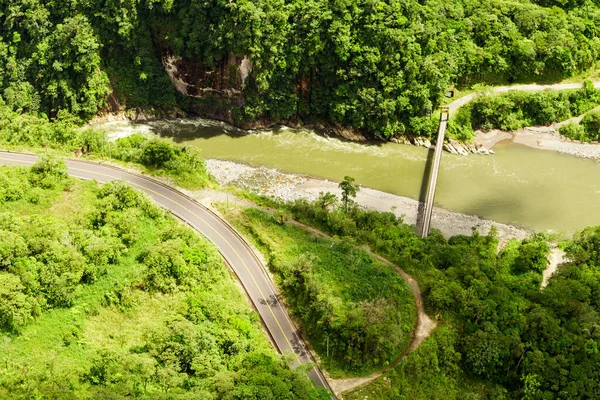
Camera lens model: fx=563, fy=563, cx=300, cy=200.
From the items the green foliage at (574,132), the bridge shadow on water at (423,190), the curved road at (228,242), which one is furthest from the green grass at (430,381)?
the green foliage at (574,132)

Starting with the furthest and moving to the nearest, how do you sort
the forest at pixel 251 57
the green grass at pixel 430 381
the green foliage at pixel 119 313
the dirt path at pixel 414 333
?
the forest at pixel 251 57
the dirt path at pixel 414 333
the green grass at pixel 430 381
the green foliage at pixel 119 313

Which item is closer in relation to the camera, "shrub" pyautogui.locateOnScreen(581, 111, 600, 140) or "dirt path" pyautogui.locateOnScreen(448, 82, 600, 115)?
"shrub" pyautogui.locateOnScreen(581, 111, 600, 140)

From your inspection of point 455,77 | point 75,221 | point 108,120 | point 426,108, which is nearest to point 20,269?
point 75,221

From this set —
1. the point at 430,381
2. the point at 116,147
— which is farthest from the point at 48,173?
the point at 430,381

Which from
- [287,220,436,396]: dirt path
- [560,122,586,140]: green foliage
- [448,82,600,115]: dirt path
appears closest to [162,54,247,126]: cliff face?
[287,220,436,396]: dirt path

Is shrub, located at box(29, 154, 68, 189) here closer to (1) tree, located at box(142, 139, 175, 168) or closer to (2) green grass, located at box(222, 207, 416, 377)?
(1) tree, located at box(142, 139, 175, 168)

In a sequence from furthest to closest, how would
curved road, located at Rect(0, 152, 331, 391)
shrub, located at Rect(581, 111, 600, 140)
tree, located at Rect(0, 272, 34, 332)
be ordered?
shrub, located at Rect(581, 111, 600, 140) → curved road, located at Rect(0, 152, 331, 391) → tree, located at Rect(0, 272, 34, 332)

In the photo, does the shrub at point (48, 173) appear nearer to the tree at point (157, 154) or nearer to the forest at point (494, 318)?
the tree at point (157, 154)
